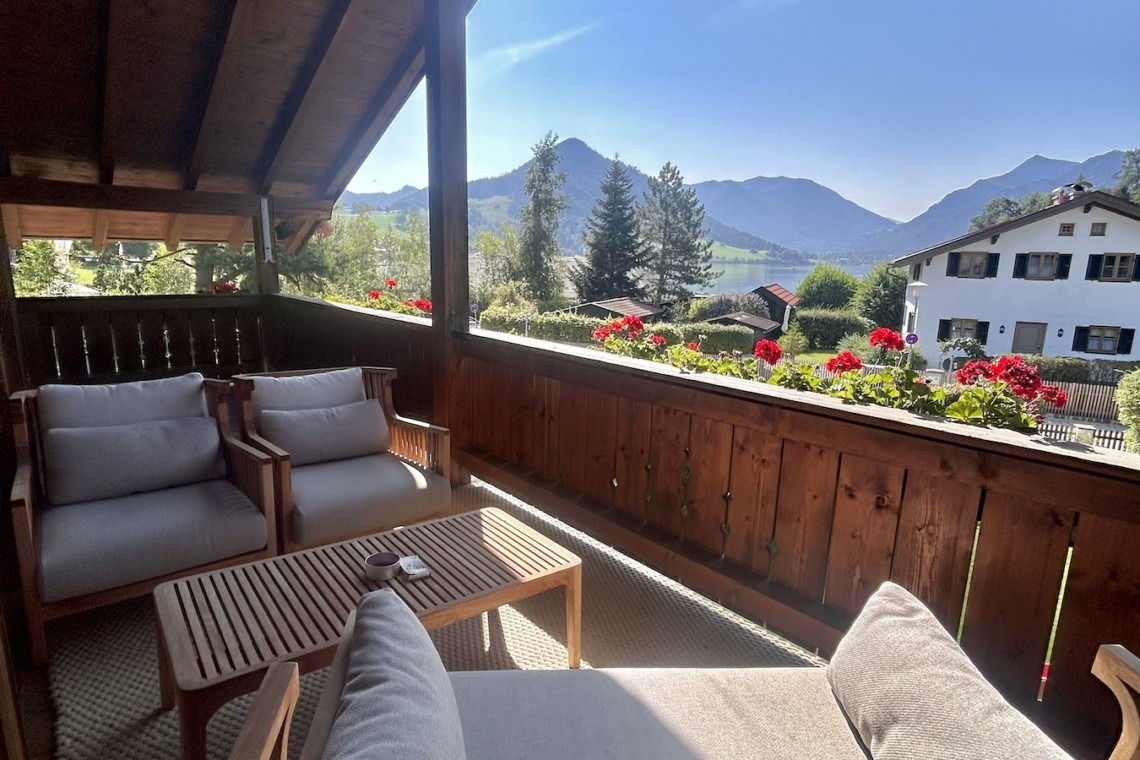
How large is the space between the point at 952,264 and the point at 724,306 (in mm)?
1604

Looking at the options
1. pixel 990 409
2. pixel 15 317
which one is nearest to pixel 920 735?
pixel 990 409

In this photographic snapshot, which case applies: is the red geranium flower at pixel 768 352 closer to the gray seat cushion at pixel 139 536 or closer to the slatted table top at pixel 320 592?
the slatted table top at pixel 320 592

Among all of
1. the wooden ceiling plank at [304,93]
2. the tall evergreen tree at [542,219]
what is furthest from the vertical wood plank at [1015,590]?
the tall evergreen tree at [542,219]

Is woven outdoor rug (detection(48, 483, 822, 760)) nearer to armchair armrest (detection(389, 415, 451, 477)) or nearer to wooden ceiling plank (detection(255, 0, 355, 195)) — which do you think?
armchair armrest (detection(389, 415, 451, 477))

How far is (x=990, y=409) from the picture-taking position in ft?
5.47

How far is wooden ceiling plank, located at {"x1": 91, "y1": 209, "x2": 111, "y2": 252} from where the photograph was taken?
6.61m

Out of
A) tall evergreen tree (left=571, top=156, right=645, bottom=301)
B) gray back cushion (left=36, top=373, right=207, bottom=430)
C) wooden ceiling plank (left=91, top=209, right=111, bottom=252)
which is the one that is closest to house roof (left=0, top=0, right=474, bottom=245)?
wooden ceiling plank (left=91, top=209, right=111, bottom=252)

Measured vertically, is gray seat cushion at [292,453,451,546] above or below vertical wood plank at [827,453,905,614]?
below

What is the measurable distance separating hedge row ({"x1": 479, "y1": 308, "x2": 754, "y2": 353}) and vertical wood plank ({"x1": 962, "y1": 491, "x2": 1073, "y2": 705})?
1.41m

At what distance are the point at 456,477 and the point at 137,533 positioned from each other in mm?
1877

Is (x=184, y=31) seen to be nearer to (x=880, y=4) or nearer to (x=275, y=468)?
(x=275, y=468)

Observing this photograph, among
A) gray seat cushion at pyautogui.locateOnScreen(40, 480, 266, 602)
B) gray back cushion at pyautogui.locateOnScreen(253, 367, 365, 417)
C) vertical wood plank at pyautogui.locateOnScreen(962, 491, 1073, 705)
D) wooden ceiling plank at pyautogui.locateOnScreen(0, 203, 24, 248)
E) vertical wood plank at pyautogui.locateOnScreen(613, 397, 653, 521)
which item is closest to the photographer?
vertical wood plank at pyautogui.locateOnScreen(962, 491, 1073, 705)

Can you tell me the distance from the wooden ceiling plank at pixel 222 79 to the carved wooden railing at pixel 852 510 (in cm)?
298

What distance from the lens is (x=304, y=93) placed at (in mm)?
4758
